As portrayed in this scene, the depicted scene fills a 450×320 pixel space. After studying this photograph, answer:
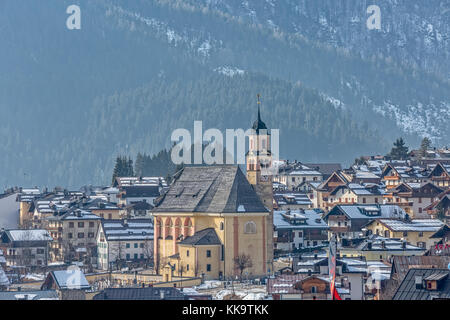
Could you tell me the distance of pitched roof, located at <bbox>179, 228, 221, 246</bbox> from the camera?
8712 centimetres

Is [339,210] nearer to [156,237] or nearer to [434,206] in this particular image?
[434,206]

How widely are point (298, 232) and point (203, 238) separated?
683 inches

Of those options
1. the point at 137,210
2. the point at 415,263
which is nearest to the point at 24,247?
the point at 137,210

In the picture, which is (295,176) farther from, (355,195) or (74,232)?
(74,232)

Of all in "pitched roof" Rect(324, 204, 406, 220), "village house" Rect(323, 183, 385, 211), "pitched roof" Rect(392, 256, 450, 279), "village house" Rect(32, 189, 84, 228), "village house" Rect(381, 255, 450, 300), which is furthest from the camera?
"village house" Rect(323, 183, 385, 211)

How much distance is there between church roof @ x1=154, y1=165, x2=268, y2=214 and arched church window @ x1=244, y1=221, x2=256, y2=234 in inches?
39.0

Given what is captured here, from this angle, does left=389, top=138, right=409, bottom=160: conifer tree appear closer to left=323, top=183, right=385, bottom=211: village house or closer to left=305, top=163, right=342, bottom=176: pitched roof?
left=305, top=163, right=342, bottom=176: pitched roof

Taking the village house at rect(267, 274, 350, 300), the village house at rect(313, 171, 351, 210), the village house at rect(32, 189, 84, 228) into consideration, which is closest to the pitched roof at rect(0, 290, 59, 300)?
the village house at rect(267, 274, 350, 300)

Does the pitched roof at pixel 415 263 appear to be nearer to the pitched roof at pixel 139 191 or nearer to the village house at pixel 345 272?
the village house at pixel 345 272

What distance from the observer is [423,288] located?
147 ft

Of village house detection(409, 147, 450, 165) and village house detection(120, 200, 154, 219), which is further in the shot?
village house detection(409, 147, 450, 165)

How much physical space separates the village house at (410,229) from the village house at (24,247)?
25.9 meters

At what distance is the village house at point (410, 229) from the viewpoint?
3743 inches
